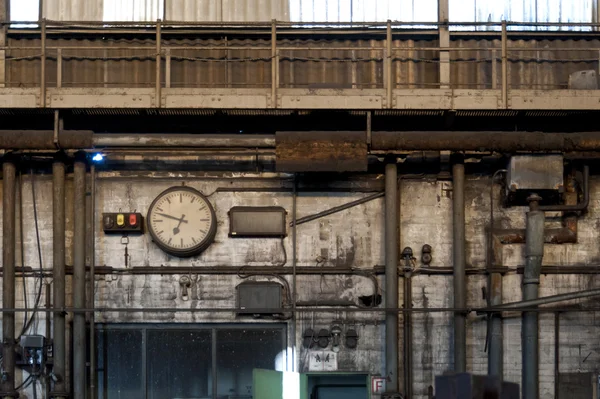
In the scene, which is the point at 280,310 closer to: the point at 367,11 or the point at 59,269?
the point at 59,269

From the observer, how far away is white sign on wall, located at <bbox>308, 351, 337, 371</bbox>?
54.1 feet

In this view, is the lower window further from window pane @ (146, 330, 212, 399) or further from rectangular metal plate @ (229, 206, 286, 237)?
rectangular metal plate @ (229, 206, 286, 237)

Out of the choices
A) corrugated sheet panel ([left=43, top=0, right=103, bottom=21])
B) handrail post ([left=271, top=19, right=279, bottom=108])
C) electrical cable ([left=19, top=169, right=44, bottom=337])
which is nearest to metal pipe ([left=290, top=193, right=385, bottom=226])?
handrail post ([left=271, top=19, right=279, bottom=108])

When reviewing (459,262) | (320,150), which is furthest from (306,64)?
(459,262)

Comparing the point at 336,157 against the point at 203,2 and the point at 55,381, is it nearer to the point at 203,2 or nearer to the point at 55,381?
the point at 203,2

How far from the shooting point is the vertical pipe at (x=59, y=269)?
A: 1616 cm

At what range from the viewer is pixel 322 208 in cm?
1680

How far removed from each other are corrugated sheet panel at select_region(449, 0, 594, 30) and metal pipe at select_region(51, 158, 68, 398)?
22.0ft

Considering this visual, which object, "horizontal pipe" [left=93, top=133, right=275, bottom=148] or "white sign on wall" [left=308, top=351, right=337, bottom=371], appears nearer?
"horizontal pipe" [left=93, top=133, right=275, bottom=148]

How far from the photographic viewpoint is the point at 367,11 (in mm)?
17078

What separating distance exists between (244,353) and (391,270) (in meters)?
2.57

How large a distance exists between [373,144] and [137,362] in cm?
485

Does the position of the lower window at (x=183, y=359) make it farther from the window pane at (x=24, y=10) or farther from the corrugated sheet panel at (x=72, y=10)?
the window pane at (x=24, y=10)

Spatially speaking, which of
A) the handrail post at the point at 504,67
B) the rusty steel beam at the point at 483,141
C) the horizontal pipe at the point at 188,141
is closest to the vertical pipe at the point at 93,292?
the horizontal pipe at the point at 188,141
